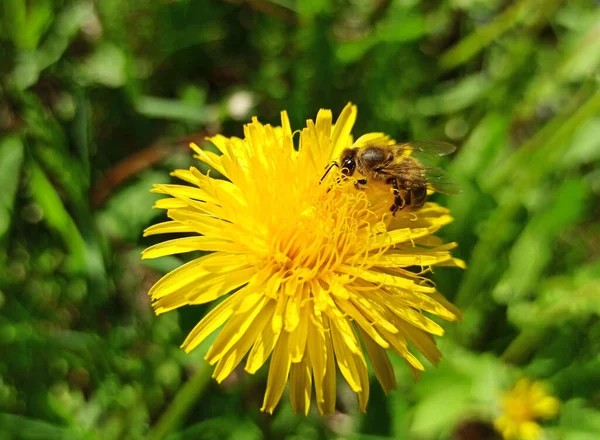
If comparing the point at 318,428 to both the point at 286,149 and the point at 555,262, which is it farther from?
the point at 555,262

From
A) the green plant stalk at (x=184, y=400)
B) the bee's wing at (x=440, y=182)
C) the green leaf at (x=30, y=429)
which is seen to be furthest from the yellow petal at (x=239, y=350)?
the green leaf at (x=30, y=429)

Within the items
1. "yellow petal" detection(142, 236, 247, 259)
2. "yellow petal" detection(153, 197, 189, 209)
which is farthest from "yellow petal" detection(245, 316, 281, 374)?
"yellow petal" detection(153, 197, 189, 209)

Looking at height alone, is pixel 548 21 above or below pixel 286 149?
above

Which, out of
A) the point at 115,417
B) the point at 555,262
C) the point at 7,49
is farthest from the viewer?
the point at 555,262

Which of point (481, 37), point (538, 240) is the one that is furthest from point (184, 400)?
point (481, 37)

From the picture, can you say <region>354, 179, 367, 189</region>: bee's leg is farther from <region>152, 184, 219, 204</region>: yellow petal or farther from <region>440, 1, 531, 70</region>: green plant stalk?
<region>440, 1, 531, 70</region>: green plant stalk

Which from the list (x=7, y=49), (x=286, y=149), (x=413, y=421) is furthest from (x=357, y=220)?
(x=7, y=49)
